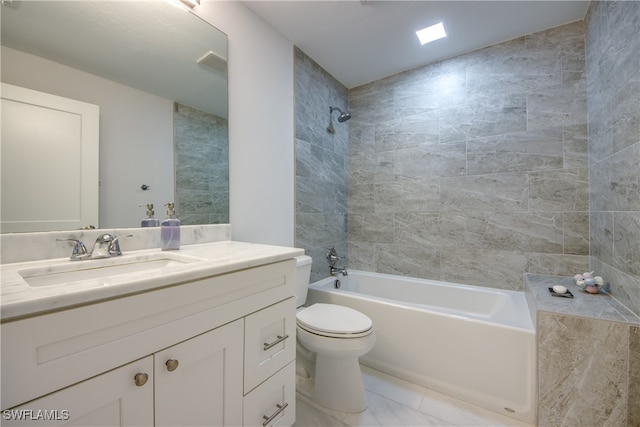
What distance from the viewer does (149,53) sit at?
1.26m

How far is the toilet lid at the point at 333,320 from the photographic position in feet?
4.53

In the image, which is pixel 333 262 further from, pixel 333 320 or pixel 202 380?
pixel 202 380

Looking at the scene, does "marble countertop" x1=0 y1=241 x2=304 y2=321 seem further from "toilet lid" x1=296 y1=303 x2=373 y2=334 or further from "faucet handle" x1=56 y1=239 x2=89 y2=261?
"toilet lid" x1=296 y1=303 x2=373 y2=334

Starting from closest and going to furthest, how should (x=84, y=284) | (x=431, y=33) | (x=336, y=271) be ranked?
(x=84, y=284)
(x=431, y=33)
(x=336, y=271)

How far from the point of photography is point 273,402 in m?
1.00

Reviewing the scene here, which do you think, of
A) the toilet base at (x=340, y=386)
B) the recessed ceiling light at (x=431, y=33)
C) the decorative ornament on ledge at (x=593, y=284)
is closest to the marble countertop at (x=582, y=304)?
the decorative ornament on ledge at (x=593, y=284)

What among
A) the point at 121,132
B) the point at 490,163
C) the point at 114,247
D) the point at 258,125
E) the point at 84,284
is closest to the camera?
the point at 84,284

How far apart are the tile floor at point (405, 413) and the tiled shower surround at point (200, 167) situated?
1.17m

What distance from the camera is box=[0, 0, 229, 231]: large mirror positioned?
3.11ft

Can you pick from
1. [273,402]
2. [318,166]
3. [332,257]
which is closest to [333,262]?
[332,257]

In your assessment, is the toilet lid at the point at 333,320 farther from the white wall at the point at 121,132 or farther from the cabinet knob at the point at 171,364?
the white wall at the point at 121,132

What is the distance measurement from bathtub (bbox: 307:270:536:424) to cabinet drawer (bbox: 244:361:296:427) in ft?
2.85

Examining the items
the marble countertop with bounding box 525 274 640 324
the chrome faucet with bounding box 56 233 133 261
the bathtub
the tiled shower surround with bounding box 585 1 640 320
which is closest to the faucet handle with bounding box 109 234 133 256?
the chrome faucet with bounding box 56 233 133 261
